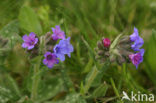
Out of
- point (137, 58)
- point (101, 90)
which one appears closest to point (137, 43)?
point (137, 58)

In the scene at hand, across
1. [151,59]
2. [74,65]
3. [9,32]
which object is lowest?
[151,59]

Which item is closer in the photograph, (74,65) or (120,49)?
(120,49)

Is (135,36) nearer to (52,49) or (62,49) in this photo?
(62,49)

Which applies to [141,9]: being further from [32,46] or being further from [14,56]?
[32,46]

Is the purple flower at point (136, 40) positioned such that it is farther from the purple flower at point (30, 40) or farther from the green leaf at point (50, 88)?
the green leaf at point (50, 88)

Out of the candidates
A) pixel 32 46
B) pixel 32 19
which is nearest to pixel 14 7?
pixel 32 19

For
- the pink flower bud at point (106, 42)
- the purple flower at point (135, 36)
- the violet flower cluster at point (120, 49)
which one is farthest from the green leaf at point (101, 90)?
the purple flower at point (135, 36)

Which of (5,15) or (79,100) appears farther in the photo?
(5,15)
